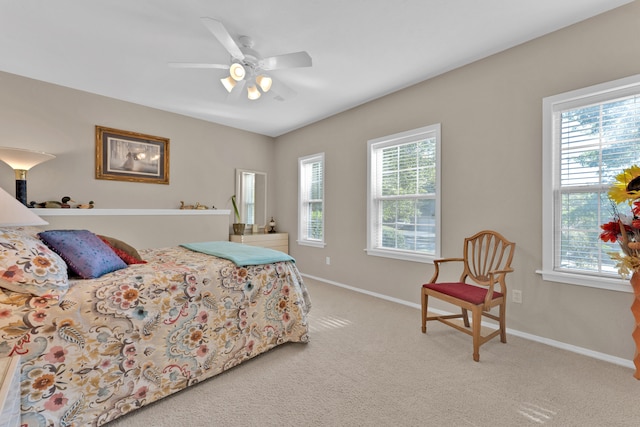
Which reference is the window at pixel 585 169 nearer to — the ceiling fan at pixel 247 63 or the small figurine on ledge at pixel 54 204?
the ceiling fan at pixel 247 63

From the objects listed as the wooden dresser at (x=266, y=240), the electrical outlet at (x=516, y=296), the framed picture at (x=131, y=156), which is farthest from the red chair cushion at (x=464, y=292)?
the framed picture at (x=131, y=156)

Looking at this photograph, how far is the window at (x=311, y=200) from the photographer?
471 cm

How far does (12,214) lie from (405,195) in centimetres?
338

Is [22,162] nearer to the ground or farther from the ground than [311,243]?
farther from the ground

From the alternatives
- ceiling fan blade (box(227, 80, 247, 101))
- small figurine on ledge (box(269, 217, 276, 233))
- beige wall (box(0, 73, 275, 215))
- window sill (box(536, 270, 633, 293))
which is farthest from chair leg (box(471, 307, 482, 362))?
beige wall (box(0, 73, 275, 215))

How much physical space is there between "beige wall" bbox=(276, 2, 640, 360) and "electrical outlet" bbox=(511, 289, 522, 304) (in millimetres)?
36

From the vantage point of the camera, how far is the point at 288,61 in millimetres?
2303

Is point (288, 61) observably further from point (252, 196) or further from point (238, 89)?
point (252, 196)

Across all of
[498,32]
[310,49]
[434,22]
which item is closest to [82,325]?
[310,49]

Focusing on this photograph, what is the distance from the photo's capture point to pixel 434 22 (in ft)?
7.45

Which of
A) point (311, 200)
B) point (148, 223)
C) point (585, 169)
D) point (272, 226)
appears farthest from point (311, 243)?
point (585, 169)

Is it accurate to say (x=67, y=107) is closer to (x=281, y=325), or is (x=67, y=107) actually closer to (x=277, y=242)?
(x=277, y=242)

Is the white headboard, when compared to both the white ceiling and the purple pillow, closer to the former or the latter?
the white ceiling

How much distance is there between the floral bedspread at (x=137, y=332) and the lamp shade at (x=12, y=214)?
363 mm
